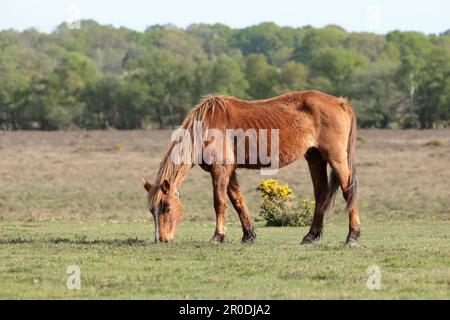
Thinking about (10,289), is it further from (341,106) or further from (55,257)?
(341,106)

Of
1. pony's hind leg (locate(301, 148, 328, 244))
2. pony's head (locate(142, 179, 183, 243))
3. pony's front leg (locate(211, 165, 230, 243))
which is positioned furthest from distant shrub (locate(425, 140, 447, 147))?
pony's head (locate(142, 179, 183, 243))

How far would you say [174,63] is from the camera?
352 feet

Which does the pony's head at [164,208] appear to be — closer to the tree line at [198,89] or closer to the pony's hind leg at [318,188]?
the pony's hind leg at [318,188]

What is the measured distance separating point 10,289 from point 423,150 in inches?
1759

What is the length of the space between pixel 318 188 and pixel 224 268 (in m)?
3.61

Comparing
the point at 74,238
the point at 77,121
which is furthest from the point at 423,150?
the point at 77,121

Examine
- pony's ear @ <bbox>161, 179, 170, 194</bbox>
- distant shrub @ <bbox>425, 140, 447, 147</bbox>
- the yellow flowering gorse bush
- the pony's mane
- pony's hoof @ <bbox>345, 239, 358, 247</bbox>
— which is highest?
the pony's mane

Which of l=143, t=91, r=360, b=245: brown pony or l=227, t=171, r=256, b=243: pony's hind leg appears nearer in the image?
l=143, t=91, r=360, b=245: brown pony

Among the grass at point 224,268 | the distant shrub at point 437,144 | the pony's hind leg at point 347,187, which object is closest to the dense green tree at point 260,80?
the distant shrub at point 437,144

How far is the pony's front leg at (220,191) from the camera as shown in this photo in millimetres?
14281

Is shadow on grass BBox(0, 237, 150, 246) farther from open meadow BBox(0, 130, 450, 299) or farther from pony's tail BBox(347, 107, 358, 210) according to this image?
pony's tail BBox(347, 107, 358, 210)

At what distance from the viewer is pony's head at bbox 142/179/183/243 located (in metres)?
14.1

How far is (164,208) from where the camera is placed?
14109 mm

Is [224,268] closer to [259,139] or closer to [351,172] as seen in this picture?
[259,139]
